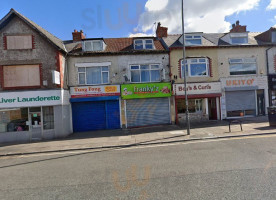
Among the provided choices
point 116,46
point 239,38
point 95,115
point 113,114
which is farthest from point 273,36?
point 95,115

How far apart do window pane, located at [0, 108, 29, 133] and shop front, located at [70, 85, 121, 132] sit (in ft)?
10.9

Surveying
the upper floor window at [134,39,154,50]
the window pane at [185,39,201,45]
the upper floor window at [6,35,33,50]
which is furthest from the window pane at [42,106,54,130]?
the window pane at [185,39,201,45]

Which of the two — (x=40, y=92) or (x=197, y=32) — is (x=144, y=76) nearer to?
(x=197, y=32)

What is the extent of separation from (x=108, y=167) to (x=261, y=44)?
1704 centimetres

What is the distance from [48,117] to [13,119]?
2.31 metres

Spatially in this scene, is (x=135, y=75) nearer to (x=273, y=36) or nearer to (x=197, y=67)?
(x=197, y=67)

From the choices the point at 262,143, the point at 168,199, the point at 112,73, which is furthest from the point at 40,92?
the point at 262,143

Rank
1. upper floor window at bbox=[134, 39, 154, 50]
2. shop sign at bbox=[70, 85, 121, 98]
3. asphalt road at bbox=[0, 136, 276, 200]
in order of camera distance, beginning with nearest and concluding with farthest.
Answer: asphalt road at bbox=[0, 136, 276, 200] → shop sign at bbox=[70, 85, 121, 98] → upper floor window at bbox=[134, 39, 154, 50]

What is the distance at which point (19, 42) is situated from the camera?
10992 millimetres

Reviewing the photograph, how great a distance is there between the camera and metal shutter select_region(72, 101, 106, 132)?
1291 cm

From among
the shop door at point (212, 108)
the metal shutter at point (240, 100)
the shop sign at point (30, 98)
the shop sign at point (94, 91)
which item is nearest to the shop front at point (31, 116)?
the shop sign at point (30, 98)

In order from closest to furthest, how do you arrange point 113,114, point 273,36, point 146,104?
point 113,114, point 146,104, point 273,36

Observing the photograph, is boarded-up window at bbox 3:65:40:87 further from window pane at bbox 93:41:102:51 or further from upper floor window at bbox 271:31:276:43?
upper floor window at bbox 271:31:276:43

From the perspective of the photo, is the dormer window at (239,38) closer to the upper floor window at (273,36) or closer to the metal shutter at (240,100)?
the upper floor window at (273,36)
